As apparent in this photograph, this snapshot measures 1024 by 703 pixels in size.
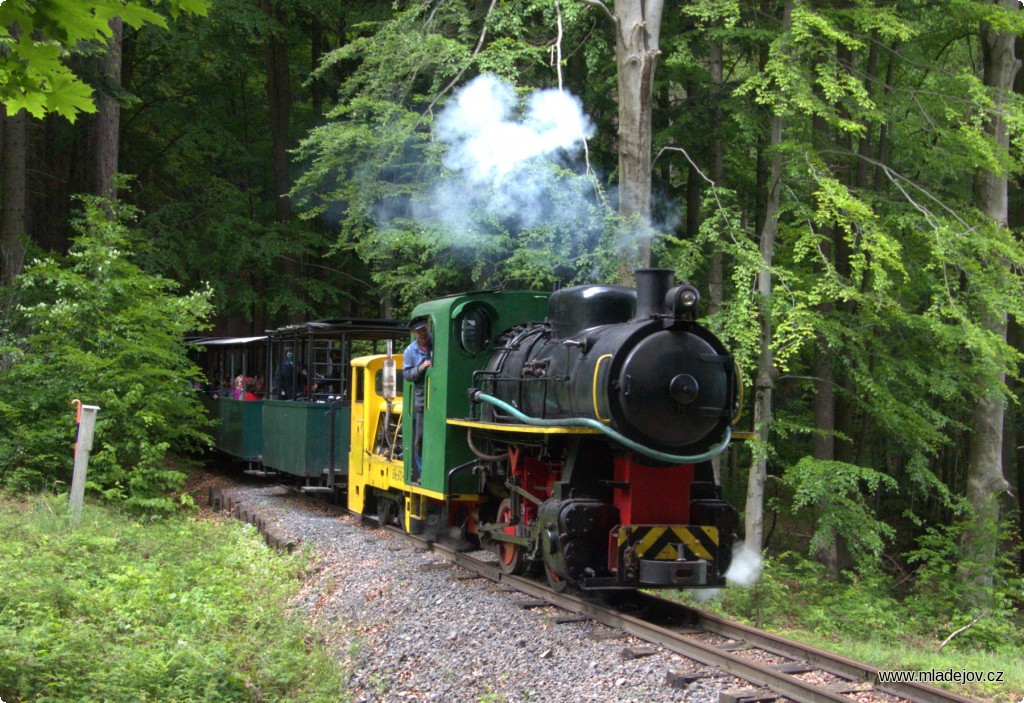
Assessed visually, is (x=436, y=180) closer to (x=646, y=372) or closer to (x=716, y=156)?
(x=716, y=156)

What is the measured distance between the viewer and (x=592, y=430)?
734cm

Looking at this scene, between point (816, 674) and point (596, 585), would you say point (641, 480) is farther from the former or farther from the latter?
point (816, 674)

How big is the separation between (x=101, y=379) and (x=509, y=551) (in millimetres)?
6628

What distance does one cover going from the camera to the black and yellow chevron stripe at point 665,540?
24.3ft

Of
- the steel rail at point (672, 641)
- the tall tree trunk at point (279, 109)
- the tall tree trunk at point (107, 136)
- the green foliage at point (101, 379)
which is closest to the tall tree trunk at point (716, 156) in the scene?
the steel rail at point (672, 641)

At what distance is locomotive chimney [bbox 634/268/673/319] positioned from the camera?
765 centimetres

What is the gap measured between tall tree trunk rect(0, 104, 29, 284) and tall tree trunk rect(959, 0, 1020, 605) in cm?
1434

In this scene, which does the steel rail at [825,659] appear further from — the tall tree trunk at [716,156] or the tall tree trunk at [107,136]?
the tall tree trunk at [107,136]

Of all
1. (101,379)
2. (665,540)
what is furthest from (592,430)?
(101,379)

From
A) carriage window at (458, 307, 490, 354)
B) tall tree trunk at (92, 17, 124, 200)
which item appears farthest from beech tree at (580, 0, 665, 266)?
tall tree trunk at (92, 17, 124, 200)

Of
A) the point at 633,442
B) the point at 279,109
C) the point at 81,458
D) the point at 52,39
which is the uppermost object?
the point at 279,109

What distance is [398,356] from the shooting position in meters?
12.3

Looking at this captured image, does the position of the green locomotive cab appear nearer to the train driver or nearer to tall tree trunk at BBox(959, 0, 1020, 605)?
the train driver

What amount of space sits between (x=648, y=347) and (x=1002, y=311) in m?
6.15
